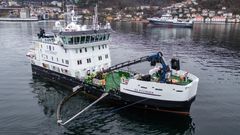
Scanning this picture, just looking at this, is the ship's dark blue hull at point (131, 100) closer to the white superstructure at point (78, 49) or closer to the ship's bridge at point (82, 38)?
the white superstructure at point (78, 49)

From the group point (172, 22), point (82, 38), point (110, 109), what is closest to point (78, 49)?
point (82, 38)

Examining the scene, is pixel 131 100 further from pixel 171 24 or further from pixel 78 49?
pixel 171 24

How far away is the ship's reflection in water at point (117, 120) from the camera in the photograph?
30.3m

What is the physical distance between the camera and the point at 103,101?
3775 centimetres

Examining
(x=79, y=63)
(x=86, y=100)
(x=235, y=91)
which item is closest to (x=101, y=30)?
(x=79, y=63)

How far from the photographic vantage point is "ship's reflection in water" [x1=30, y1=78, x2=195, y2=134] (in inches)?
1192

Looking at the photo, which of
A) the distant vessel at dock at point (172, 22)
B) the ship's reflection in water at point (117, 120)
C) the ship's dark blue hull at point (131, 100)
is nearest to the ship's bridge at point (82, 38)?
the ship's dark blue hull at point (131, 100)

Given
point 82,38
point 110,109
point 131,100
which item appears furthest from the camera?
point 82,38

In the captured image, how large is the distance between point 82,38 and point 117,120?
1430 cm

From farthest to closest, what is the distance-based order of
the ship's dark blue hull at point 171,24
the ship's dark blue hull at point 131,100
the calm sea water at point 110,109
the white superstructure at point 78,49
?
the ship's dark blue hull at point 171,24 → the white superstructure at point 78,49 → the ship's dark blue hull at point 131,100 → the calm sea water at point 110,109

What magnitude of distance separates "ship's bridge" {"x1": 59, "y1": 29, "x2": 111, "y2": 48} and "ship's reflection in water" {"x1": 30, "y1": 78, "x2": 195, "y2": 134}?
833cm

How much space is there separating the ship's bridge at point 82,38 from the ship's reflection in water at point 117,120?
833 cm

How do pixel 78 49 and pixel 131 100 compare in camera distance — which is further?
pixel 78 49

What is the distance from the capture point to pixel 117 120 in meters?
32.7
